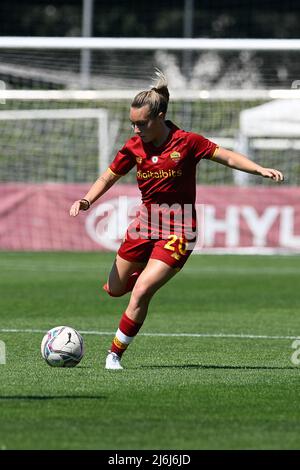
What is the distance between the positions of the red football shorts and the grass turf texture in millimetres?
922

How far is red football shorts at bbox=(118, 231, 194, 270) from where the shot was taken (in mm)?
9555

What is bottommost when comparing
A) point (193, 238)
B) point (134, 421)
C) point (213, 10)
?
point (134, 421)

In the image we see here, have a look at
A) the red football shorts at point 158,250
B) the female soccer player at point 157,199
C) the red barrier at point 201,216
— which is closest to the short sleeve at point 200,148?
the female soccer player at point 157,199

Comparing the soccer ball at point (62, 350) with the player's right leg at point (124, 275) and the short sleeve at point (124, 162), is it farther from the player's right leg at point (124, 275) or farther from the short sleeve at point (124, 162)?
the short sleeve at point (124, 162)

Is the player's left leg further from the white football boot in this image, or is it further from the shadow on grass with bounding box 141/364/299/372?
the shadow on grass with bounding box 141/364/299/372

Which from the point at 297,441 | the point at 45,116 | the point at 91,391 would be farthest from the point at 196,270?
the point at 297,441

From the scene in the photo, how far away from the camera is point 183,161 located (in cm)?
962

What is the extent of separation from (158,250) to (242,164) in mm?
1005

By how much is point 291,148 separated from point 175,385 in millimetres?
22159

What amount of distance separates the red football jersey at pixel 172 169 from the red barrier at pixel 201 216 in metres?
15.3

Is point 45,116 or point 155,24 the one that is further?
point 155,24

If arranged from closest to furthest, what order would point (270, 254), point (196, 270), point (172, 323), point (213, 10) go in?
point (172, 323), point (196, 270), point (270, 254), point (213, 10)

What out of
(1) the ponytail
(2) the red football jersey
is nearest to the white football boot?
(2) the red football jersey
